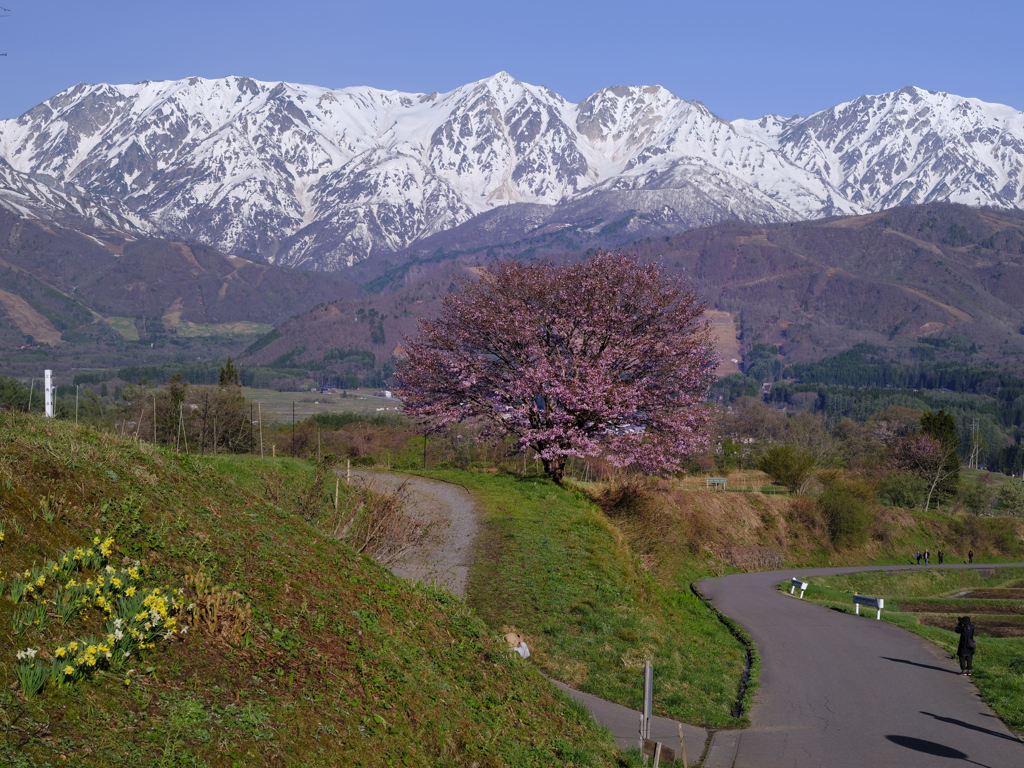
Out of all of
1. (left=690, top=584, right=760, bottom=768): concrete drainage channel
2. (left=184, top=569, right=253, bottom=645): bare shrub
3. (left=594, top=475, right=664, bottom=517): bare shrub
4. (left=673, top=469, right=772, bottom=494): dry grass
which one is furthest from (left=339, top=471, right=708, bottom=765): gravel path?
(left=673, top=469, right=772, bottom=494): dry grass

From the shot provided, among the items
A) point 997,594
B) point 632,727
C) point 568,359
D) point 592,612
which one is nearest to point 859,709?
point 592,612

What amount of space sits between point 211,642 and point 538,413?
79.7 ft

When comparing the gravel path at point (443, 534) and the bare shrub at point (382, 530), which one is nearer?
the bare shrub at point (382, 530)

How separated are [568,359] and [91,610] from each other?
86.3 feet

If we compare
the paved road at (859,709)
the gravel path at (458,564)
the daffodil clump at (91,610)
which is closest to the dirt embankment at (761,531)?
the paved road at (859,709)

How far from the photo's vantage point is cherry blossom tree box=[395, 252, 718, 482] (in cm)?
3244

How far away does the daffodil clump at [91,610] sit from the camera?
7586mm

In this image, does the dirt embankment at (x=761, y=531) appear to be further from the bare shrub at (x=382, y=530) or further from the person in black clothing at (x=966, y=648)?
the bare shrub at (x=382, y=530)

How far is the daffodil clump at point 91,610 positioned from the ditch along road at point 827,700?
8157 millimetres

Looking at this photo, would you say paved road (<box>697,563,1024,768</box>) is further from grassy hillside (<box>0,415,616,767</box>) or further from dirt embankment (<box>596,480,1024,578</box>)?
dirt embankment (<box>596,480,1024,578</box>)

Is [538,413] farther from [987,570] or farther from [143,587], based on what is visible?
[987,570]

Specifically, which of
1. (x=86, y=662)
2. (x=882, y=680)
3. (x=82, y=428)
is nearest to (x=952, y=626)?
(x=882, y=680)

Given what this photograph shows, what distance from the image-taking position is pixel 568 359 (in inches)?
1345

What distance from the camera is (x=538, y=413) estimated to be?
109 ft
